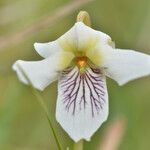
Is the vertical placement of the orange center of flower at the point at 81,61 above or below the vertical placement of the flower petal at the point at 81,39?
below

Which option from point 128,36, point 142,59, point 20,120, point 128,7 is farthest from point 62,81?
point 128,7

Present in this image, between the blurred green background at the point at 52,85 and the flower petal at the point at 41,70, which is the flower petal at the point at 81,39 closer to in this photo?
the flower petal at the point at 41,70

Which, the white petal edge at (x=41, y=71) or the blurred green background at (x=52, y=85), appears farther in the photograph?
the blurred green background at (x=52, y=85)

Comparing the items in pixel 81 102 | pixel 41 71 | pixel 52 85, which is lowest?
pixel 52 85

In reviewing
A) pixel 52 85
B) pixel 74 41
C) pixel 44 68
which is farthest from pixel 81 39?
pixel 52 85

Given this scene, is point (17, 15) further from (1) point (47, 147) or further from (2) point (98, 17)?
(1) point (47, 147)

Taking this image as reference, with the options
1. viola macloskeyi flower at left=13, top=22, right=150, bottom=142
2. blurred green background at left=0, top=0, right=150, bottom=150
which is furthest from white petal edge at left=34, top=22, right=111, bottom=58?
blurred green background at left=0, top=0, right=150, bottom=150

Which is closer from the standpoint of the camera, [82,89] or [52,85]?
[82,89]

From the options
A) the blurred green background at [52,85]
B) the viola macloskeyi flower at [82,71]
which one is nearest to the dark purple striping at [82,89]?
the viola macloskeyi flower at [82,71]

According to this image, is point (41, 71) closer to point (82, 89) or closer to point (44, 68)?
point (44, 68)
